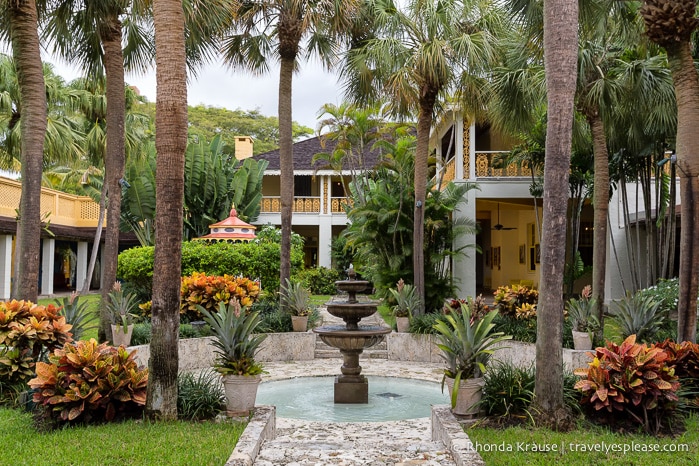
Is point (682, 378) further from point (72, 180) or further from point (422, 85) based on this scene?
point (72, 180)

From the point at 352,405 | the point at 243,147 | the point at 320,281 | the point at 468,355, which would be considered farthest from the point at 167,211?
the point at 243,147

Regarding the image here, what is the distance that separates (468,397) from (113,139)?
770 centimetres

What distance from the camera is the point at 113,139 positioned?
10.5m

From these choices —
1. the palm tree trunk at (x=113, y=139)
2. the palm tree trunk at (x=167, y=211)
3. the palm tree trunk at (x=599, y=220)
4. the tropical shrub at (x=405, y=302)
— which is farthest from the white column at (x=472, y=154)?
the palm tree trunk at (x=167, y=211)

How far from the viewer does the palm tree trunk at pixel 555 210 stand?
5.57 m

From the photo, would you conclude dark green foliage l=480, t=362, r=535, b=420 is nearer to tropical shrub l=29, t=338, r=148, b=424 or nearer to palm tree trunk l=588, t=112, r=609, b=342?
tropical shrub l=29, t=338, r=148, b=424

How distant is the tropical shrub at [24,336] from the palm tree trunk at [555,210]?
5.58 meters

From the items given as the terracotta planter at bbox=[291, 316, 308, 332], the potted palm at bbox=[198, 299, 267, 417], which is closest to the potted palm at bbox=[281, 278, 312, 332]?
the terracotta planter at bbox=[291, 316, 308, 332]

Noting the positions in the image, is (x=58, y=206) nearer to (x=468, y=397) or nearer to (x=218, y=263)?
(x=218, y=263)

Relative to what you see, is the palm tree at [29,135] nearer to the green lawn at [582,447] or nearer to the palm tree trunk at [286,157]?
the palm tree trunk at [286,157]

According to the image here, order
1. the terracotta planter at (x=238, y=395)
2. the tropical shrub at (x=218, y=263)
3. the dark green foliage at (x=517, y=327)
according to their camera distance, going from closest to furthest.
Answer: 1. the terracotta planter at (x=238, y=395)
2. the dark green foliage at (x=517, y=327)
3. the tropical shrub at (x=218, y=263)

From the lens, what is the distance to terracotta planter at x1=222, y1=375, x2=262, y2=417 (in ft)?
19.9

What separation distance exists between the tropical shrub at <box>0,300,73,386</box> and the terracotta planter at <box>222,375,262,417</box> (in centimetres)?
261

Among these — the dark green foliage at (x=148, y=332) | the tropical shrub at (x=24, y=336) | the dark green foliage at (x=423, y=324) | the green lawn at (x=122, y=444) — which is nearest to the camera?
the green lawn at (x=122, y=444)
